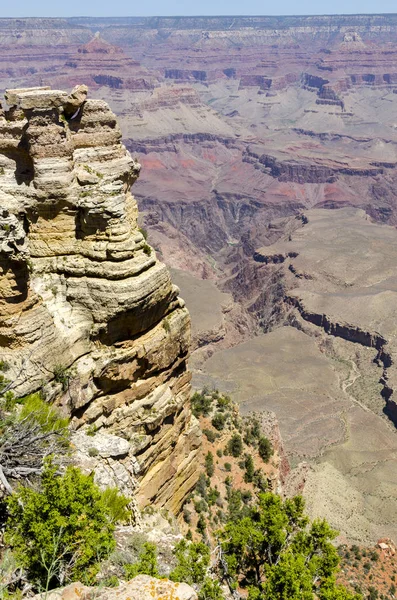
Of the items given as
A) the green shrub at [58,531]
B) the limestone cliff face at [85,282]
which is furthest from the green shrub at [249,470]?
the green shrub at [58,531]

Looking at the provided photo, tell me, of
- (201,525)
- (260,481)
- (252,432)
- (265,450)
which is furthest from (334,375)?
(201,525)

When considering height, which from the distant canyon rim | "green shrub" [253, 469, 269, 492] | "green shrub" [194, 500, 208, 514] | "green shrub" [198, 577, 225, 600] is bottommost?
the distant canyon rim

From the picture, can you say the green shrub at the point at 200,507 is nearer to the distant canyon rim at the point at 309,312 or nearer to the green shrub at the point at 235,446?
the green shrub at the point at 235,446

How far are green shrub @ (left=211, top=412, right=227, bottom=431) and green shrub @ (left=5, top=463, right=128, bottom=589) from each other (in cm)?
1981

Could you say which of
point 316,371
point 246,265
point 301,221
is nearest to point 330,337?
point 316,371

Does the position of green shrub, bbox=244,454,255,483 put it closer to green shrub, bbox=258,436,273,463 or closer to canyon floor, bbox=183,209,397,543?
green shrub, bbox=258,436,273,463

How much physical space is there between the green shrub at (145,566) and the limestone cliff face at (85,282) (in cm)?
352

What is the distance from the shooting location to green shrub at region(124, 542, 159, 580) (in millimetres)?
15084

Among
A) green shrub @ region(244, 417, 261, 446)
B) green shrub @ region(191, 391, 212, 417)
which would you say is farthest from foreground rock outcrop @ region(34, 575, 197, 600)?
green shrub @ region(244, 417, 261, 446)

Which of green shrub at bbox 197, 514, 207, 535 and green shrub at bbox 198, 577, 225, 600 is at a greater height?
green shrub at bbox 198, 577, 225, 600

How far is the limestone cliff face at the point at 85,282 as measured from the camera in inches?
809

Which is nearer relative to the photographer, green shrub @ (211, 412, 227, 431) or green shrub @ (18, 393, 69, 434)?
green shrub @ (18, 393, 69, 434)

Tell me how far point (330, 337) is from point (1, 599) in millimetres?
87591

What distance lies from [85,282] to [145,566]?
10605mm
